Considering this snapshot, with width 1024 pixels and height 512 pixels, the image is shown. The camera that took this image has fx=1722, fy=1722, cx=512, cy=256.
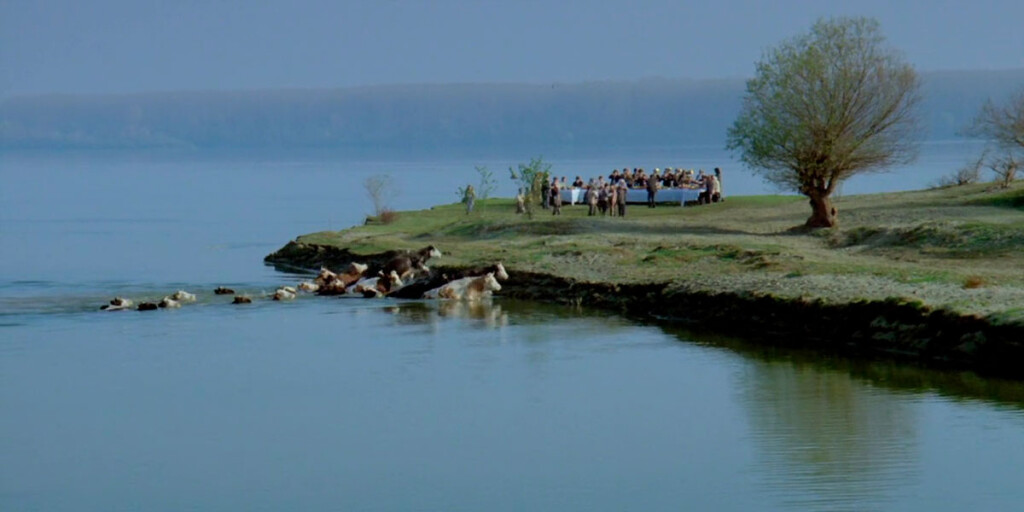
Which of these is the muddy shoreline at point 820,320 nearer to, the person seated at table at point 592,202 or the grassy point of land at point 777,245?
the grassy point of land at point 777,245

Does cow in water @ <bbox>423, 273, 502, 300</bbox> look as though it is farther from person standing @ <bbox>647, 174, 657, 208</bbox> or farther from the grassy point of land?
person standing @ <bbox>647, 174, 657, 208</bbox>

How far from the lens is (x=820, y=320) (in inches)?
1076

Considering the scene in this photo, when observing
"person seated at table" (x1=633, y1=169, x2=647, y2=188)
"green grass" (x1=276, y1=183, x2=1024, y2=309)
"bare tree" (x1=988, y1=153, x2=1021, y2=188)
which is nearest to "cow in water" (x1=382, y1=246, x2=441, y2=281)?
"green grass" (x1=276, y1=183, x2=1024, y2=309)

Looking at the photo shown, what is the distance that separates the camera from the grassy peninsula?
25672 millimetres

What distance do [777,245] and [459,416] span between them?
55.7 feet

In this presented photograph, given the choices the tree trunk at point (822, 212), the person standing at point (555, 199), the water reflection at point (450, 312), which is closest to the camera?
the water reflection at point (450, 312)

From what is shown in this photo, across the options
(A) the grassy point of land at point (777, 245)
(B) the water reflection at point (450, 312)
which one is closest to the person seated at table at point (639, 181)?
(A) the grassy point of land at point (777, 245)

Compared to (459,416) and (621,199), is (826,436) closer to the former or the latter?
(459,416)

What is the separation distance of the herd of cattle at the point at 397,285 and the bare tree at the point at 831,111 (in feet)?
32.2

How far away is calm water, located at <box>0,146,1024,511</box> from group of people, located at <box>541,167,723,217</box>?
1788 cm

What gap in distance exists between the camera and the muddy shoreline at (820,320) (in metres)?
23.5

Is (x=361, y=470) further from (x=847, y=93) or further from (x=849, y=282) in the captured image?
(x=847, y=93)

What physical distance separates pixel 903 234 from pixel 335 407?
1868cm

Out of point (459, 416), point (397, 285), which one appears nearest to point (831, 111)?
point (397, 285)
